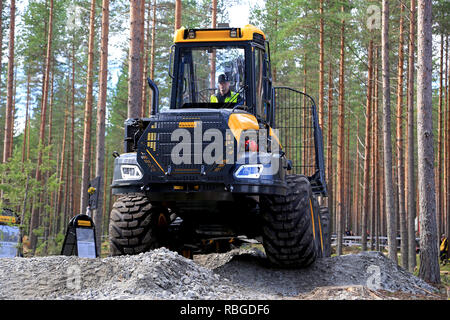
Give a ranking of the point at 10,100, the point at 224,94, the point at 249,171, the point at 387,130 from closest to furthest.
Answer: the point at 249,171, the point at 224,94, the point at 387,130, the point at 10,100

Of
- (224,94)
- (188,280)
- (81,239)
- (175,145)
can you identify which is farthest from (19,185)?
(188,280)

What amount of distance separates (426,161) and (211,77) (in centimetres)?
567

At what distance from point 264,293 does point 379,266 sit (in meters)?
2.46

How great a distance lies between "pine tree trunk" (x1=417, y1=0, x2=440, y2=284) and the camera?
36.6ft

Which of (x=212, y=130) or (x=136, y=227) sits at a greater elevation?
(x=212, y=130)

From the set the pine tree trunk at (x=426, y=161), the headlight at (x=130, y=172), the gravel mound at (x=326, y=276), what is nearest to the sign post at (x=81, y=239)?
the gravel mound at (x=326, y=276)

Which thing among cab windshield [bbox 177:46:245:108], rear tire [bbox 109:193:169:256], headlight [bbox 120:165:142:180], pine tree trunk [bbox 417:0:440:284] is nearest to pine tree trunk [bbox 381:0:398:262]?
pine tree trunk [bbox 417:0:440:284]

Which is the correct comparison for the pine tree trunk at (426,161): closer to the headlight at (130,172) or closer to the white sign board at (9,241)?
the headlight at (130,172)

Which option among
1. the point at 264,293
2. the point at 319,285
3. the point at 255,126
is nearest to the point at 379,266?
the point at 319,285

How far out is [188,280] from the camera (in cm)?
609

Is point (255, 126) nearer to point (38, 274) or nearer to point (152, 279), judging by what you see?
point (152, 279)

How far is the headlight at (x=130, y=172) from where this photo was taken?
7.03m

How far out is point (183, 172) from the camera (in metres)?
6.89

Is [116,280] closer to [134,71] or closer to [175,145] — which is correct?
[175,145]
